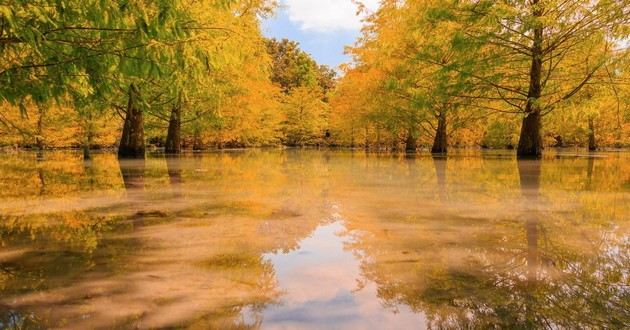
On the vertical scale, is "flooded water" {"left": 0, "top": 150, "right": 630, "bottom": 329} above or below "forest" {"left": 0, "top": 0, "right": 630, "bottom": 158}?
below

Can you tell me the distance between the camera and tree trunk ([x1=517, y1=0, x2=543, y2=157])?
14109 mm

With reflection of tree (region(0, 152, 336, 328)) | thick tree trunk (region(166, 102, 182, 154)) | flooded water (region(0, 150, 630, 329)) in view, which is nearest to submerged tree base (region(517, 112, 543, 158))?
flooded water (region(0, 150, 630, 329))

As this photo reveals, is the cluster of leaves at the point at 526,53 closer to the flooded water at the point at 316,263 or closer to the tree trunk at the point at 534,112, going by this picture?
the tree trunk at the point at 534,112

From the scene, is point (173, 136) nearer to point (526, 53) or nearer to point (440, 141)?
point (440, 141)

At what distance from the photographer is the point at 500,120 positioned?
18609 mm

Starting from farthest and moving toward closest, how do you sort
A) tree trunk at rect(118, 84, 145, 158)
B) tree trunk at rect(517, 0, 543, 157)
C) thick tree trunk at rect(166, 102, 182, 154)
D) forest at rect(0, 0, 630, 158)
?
1. thick tree trunk at rect(166, 102, 182, 154)
2. tree trunk at rect(118, 84, 145, 158)
3. tree trunk at rect(517, 0, 543, 157)
4. forest at rect(0, 0, 630, 158)

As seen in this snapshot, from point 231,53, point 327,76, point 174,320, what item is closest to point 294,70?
point 327,76

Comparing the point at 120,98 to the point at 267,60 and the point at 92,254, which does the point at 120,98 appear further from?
the point at 92,254

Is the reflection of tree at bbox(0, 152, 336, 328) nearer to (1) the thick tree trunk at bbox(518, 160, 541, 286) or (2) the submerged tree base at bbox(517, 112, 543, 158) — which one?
(1) the thick tree trunk at bbox(518, 160, 541, 286)

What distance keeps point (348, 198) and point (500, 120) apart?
14.8m

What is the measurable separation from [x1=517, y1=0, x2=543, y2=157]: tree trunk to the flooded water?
9.78 metres

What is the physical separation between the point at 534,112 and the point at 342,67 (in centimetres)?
1601

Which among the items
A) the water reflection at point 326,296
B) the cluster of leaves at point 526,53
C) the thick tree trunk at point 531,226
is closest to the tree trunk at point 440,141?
the cluster of leaves at point 526,53

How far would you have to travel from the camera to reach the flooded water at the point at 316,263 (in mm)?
2154
